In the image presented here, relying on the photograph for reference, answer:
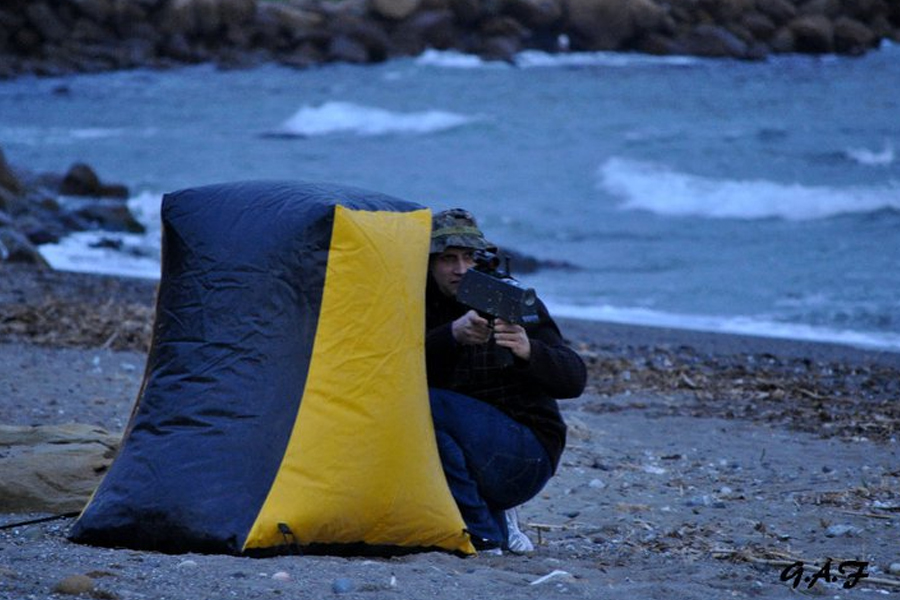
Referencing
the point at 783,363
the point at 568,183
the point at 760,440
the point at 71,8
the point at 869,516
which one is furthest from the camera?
the point at 71,8

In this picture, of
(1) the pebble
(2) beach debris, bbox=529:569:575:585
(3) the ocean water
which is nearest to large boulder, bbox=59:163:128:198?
(3) the ocean water

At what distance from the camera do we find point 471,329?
16.8 feet

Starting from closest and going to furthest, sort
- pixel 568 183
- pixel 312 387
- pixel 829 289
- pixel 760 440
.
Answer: pixel 312 387, pixel 760 440, pixel 829 289, pixel 568 183

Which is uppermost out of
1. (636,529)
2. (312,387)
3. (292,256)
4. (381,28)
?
(381,28)

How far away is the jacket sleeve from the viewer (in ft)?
16.7

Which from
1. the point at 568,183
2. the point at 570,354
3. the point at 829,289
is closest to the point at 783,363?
the point at 829,289

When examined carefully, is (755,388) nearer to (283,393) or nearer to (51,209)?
(283,393)

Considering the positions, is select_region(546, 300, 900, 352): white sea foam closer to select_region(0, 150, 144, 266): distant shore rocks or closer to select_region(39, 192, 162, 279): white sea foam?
select_region(39, 192, 162, 279): white sea foam

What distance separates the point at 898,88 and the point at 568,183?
47.7 feet

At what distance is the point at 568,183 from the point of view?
24.5 metres

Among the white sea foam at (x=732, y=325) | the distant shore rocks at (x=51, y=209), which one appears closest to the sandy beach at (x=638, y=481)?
the white sea foam at (x=732, y=325)

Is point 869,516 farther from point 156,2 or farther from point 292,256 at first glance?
point 156,2

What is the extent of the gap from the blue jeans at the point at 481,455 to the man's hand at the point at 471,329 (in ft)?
0.88
